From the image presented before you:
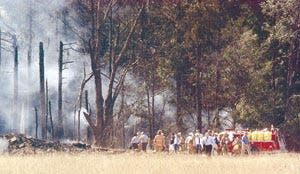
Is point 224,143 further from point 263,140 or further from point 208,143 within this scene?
point 263,140

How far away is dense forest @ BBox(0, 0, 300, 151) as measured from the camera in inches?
1734

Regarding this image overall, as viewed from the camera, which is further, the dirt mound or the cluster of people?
the dirt mound

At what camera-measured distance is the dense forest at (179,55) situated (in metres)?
44.0

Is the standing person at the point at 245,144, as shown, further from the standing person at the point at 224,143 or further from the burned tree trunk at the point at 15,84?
the burned tree trunk at the point at 15,84

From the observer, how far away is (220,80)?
46562 millimetres

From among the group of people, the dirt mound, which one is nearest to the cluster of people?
the group of people

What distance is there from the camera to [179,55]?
162 feet

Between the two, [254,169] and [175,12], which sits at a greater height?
[175,12]

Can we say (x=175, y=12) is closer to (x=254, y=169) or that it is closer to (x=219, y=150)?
(x=219, y=150)

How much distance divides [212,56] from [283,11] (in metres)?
10.5

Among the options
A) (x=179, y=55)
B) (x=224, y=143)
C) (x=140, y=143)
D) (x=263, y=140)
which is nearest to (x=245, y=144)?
(x=224, y=143)

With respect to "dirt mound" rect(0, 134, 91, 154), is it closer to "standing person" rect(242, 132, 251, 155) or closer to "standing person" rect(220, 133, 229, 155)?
"standing person" rect(220, 133, 229, 155)

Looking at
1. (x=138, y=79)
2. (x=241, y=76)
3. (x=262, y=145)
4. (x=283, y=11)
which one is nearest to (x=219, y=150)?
(x=262, y=145)

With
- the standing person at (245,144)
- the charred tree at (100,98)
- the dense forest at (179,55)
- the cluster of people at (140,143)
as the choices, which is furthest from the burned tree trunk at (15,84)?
the standing person at (245,144)
